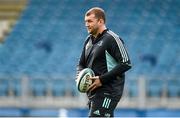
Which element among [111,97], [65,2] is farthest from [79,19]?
[111,97]

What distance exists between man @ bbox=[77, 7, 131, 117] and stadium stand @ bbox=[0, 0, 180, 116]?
683 centimetres

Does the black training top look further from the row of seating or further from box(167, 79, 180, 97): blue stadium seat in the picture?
box(167, 79, 180, 97): blue stadium seat

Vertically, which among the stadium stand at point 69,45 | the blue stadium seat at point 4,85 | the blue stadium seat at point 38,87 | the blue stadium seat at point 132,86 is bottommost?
the blue stadium seat at point 132,86

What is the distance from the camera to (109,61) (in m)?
5.98

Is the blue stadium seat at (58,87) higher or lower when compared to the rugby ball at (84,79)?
higher

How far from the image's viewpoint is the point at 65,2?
18.3 meters

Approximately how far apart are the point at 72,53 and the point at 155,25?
2.47 meters

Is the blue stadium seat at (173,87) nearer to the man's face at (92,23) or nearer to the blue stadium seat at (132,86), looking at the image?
the blue stadium seat at (132,86)

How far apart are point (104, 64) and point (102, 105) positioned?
382 millimetres

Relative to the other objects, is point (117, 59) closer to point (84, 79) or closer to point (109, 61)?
point (109, 61)

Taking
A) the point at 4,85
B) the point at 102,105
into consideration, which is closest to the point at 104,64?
the point at 102,105

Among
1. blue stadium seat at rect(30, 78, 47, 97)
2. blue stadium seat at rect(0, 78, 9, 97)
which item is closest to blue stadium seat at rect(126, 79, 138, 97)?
blue stadium seat at rect(30, 78, 47, 97)

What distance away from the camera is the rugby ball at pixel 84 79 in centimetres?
597

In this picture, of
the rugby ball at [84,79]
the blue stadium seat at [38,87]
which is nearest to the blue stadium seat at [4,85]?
the blue stadium seat at [38,87]
